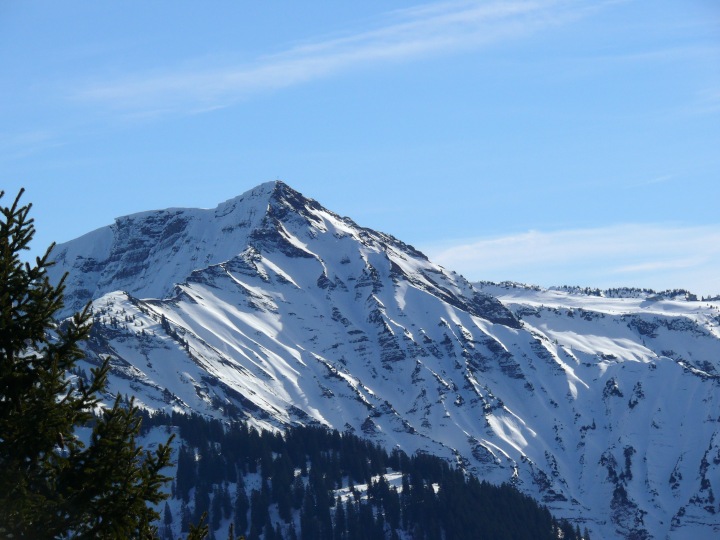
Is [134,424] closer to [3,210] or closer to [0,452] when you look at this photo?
[0,452]

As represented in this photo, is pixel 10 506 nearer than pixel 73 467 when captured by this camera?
Yes

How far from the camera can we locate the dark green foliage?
1986cm

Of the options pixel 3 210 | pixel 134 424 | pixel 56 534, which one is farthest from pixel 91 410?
pixel 3 210

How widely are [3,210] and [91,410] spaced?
3758 millimetres

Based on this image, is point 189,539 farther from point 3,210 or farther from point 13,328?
point 3,210

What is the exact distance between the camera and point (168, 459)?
20812 millimetres

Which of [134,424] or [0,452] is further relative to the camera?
[134,424]

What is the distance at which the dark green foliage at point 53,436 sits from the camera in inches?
A: 782

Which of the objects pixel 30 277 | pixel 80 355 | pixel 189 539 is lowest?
pixel 189 539

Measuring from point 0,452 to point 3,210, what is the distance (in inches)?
161

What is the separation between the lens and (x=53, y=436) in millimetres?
20109

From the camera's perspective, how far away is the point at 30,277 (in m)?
20.9

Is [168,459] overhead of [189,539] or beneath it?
overhead

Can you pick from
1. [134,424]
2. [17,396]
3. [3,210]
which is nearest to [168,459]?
Answer: [134,424]
